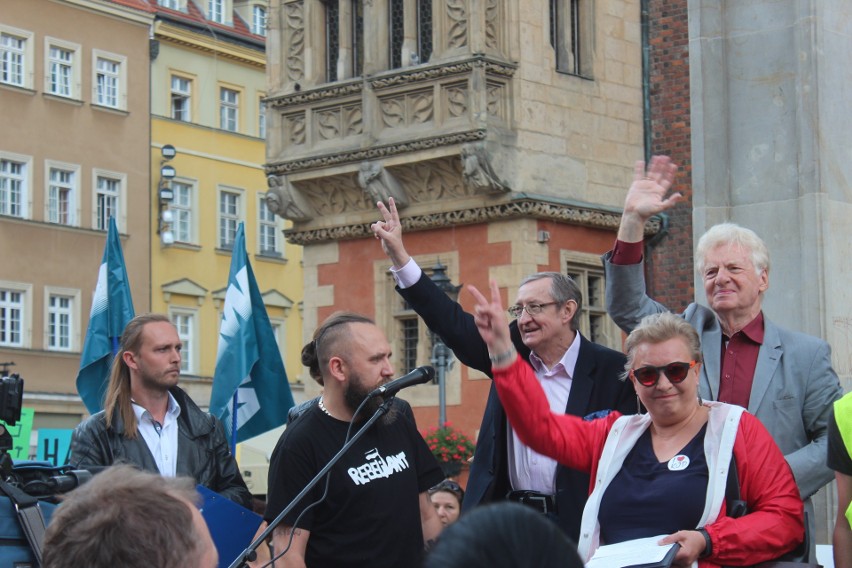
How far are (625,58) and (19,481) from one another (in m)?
17.3

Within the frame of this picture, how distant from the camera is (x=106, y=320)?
13.9 metres

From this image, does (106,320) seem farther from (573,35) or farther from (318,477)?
(573,35)

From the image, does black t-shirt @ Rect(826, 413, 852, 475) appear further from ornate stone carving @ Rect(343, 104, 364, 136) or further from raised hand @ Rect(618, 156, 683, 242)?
ornate stone carving @ Rect(343, 104, 364, 136)

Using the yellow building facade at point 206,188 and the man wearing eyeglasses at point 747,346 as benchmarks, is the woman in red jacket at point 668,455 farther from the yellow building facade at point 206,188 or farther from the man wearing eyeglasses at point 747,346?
the yellow building facade at point 206,188

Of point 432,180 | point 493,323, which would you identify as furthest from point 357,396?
point 432,180

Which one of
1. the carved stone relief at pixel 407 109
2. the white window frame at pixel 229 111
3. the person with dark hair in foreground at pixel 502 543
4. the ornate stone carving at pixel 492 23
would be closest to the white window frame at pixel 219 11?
the white window frame at pixel 229 111

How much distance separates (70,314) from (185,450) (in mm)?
32333

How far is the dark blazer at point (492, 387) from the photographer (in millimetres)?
5922

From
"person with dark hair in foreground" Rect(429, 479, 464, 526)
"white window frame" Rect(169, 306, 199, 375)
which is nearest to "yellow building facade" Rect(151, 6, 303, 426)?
"white window frame" Rect(169, 306, 199, 375)

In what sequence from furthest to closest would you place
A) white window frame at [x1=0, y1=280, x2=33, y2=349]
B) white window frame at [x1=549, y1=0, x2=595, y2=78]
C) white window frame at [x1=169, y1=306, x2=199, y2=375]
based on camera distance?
1. white window frame at [x1=169, y1=306, x2=199, y2=375]
2. white window frame at [x1=0, y1=280, x2=33, y2=349]
3. white window frame at [x1=549, y1=0, x2=595, y2=78]

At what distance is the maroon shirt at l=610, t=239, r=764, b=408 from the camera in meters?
5.83

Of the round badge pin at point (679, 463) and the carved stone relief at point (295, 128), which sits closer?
the round badge pin at point (679, 463)

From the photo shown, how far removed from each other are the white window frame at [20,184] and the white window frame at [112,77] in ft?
8.21

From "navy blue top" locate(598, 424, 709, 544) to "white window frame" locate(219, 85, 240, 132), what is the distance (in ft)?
125
